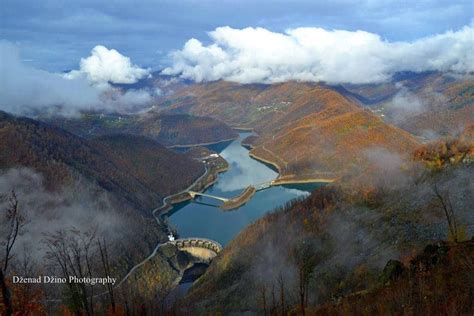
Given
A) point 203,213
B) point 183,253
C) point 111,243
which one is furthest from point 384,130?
point 111,243

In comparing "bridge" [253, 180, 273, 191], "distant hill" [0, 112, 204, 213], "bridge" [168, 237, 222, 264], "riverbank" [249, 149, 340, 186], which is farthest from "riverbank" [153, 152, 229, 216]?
"riverbank" [249, 149, 340, 186]

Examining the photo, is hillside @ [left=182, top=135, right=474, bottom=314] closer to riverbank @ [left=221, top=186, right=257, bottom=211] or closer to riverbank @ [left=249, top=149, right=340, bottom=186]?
riverbank @ [left=221, top=186, right=257, bottom=211]

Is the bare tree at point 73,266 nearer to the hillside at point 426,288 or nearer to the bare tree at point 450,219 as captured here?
the hillside at point 426,288

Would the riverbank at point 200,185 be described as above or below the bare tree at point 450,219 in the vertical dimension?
above

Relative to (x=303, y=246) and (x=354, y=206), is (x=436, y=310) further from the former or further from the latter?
(x=354, y=206)

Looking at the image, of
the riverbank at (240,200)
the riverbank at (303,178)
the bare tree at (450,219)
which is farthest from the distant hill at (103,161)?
the bare tree at (450,219)

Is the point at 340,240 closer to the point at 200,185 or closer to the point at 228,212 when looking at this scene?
the point at 228,212

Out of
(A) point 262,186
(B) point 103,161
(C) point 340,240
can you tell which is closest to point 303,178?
(A) point 262,186
